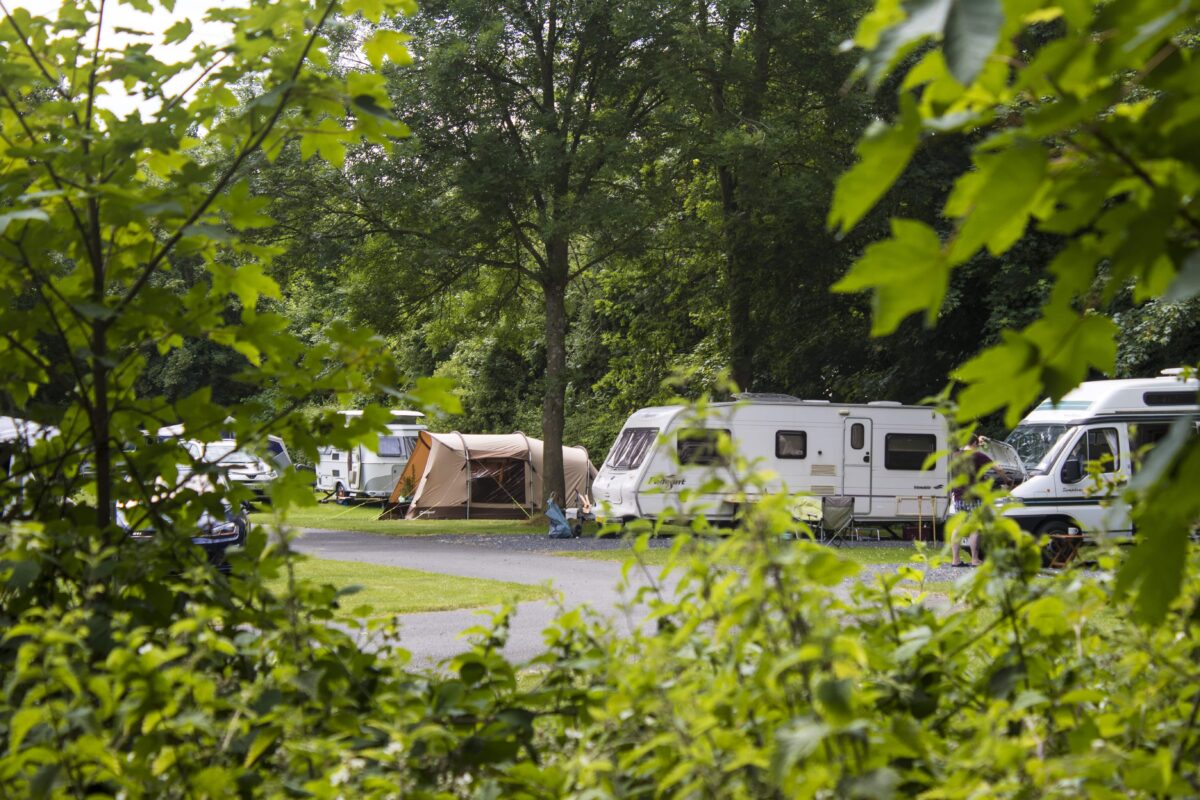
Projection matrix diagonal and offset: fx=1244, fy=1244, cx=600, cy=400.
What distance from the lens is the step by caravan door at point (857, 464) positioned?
68.8ft

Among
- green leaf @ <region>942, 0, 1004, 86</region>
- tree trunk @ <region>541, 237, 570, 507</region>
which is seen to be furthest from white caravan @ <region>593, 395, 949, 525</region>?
green leaf @ <region>942, 0, 1004, 86</region>

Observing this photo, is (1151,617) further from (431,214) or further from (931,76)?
(431,214)

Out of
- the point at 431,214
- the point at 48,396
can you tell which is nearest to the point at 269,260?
the point at 48,396

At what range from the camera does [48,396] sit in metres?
2.87

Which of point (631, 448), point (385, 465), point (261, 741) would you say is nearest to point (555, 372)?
point (631, 448)

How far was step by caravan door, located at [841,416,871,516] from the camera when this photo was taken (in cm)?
2098

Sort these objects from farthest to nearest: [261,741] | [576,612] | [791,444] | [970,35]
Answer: [791,444] < [576,612] < [261,741] < [970,35]

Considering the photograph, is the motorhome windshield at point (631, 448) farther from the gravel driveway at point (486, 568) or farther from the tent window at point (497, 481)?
the tent window at point (497, 481)

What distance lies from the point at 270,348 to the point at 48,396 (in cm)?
65

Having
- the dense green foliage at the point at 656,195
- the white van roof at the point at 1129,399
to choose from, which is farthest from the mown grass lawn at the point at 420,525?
the white van roof at the point at 1129,399

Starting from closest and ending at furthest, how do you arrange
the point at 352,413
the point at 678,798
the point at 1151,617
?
the point at 1151,617 → the point at 678,798 → the point at 352,413

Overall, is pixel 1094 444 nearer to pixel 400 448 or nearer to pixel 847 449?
pixel 847 449

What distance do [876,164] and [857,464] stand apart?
805 inches

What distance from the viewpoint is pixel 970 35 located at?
0.93 m
